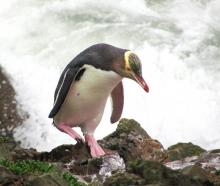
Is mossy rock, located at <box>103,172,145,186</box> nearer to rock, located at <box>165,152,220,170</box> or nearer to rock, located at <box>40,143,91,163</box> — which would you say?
rock, located at <box>165,152,220,170</box>

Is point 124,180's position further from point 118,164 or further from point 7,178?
point 118,164

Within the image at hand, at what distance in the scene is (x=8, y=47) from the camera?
1557 centimetres

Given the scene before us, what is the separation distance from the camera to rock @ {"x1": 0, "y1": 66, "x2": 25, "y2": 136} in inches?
378

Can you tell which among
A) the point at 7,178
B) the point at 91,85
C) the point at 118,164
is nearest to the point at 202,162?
the point at 118,164

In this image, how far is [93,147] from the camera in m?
7.41

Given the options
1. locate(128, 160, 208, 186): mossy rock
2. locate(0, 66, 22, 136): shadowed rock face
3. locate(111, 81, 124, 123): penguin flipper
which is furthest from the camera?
locate(0, 66, 22, 136): shadowed rock face

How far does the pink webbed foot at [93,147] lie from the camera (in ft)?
23.9

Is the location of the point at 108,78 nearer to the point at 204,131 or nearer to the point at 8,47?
the point at 204,131

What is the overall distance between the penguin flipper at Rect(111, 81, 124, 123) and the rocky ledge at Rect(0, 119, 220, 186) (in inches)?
4.7

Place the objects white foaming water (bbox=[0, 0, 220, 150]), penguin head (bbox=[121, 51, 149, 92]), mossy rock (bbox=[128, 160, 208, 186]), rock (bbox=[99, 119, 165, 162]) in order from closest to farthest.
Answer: mossy rock (bbox=[128, 160, 208, 186])
penguin head (bbox=[121, 51, 149, 92])
rock (bbox=[99, 119, 165, 162])
white foaming water (bbox=[0, 0, 220, 150])

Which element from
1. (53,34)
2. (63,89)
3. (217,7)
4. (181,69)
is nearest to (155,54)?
(181,69)

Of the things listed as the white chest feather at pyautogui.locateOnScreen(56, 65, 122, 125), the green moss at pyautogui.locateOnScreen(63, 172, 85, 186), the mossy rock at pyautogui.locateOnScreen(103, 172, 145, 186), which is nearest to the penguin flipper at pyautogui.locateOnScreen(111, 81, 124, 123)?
the white chest feather at pyautogui.locateOnScreen(56, 65, 122, 125)

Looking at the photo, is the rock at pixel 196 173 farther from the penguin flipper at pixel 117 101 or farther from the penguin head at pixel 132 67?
the penguin flipper at pixel 117 101

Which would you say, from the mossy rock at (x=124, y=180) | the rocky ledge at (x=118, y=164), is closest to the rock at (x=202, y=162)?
the rocky ledge at (x=118, y=164)
